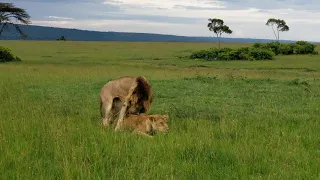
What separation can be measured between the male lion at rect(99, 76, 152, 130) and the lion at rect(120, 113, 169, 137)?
0.23 metres

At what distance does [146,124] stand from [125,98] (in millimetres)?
760

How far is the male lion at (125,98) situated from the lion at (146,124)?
231mm

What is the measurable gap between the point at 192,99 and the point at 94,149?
22.4 ft

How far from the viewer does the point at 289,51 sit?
52.4m

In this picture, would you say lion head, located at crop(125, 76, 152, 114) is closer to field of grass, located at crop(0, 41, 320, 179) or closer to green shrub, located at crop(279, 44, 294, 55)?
field of grass, located at crop(0, 41, 320, 179)

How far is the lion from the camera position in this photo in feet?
26.0

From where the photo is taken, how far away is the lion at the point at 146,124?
7.91 meters

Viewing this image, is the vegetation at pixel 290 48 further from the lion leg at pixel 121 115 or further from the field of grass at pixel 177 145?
the lion leg at pixel 121 115

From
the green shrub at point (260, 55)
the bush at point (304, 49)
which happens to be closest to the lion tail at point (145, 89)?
the green shrub at point (260, 55)

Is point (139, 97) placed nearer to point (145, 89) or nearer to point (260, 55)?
point (145, 89)

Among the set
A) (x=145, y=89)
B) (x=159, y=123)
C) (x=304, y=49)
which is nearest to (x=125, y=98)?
(x=145, y=89)

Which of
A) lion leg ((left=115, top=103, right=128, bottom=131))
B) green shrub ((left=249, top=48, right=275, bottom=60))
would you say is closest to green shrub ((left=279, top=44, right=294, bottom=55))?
green shrub ((left=249, top=48, right=275, bottom=60))

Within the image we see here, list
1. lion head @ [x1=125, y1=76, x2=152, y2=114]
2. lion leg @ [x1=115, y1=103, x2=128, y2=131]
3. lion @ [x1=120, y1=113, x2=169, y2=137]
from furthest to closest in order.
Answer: lion head @ [x1=125, y1=76, x2=152, y2=114], lion leg @ [x1=115, y1=103, x2=128, y2=131], lion @ [x1=120, y1=113, x2=169, y2=137]

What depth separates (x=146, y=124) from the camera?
791cm
